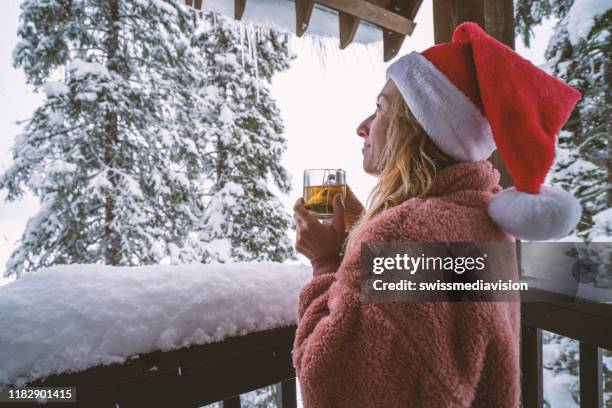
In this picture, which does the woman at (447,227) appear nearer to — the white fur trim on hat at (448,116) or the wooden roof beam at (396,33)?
the white fur trim on hat at (448,116)

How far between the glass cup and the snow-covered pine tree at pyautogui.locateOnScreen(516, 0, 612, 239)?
2956 mm

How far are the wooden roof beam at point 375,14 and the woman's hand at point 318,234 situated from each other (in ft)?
6.83

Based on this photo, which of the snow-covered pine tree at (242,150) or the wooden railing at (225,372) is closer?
the wooden railing at (225,372)

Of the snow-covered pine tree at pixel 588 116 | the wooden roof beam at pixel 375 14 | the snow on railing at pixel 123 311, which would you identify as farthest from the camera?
the snow-covered pine tree at pixel 588 116

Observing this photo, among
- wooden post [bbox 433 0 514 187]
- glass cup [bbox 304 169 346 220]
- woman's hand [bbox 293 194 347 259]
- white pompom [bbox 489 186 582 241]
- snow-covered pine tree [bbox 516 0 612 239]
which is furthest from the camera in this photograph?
snow-covered pine tree [bbox 516 0 612 239]

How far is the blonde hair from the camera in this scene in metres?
0.99

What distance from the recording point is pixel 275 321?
986 millimetres

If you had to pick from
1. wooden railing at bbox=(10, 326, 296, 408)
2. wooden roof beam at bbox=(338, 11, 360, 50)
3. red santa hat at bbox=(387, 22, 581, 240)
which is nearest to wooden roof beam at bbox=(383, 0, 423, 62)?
wooden roof beam at bbox=(338, 11, 360, 50)

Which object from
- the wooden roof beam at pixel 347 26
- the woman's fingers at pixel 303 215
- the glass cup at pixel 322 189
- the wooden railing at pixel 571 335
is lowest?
the wooden railing at pixel 571 335

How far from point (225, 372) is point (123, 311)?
0.35 m

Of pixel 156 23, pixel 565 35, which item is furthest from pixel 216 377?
pixel 156 23

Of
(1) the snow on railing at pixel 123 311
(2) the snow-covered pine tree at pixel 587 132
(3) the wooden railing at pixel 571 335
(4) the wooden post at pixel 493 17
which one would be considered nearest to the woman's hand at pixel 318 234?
(1) the snow on railing at pixel 123 311

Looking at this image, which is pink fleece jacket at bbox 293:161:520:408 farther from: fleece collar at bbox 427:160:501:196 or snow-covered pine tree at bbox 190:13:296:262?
snow-covered pine tree at bbox 190:13:296:262

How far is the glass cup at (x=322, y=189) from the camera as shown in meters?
1.27
